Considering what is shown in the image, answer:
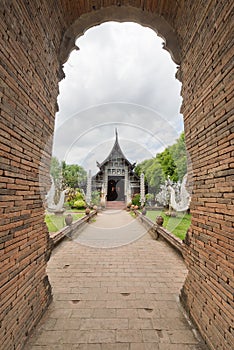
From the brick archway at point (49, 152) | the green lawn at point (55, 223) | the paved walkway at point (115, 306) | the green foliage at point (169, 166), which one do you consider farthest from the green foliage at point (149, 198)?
the brick archway at point (49, 152)

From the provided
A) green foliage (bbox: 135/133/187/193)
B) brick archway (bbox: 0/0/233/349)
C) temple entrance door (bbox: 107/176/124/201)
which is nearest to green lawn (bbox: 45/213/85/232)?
brick archway (bbox: 0/0/233/349)

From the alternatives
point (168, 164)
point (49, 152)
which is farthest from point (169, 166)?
point (49, 152)

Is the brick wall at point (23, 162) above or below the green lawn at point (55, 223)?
above

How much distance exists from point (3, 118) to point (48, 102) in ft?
3.68

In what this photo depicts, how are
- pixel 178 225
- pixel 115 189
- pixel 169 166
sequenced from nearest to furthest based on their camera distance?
1. pixel 178 225
2. pixel 169 166
3. pixel 115 189

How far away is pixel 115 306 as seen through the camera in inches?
96.7

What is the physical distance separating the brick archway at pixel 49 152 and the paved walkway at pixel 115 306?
9.6 inches

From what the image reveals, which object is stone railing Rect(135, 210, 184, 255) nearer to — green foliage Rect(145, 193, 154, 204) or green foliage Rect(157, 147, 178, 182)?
green foliage Rect(145, 193, 154, 204)

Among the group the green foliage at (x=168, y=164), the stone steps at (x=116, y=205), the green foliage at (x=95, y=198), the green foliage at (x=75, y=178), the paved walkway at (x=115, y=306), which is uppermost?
the green foliage at (x=168, y=164)

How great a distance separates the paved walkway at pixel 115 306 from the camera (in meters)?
1.88

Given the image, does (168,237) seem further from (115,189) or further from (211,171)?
(115,189)

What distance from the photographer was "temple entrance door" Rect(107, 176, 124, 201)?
21562mm

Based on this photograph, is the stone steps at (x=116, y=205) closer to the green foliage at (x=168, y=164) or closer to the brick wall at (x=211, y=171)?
the green foliage at (x=168, y=164)

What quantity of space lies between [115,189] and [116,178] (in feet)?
4.97
